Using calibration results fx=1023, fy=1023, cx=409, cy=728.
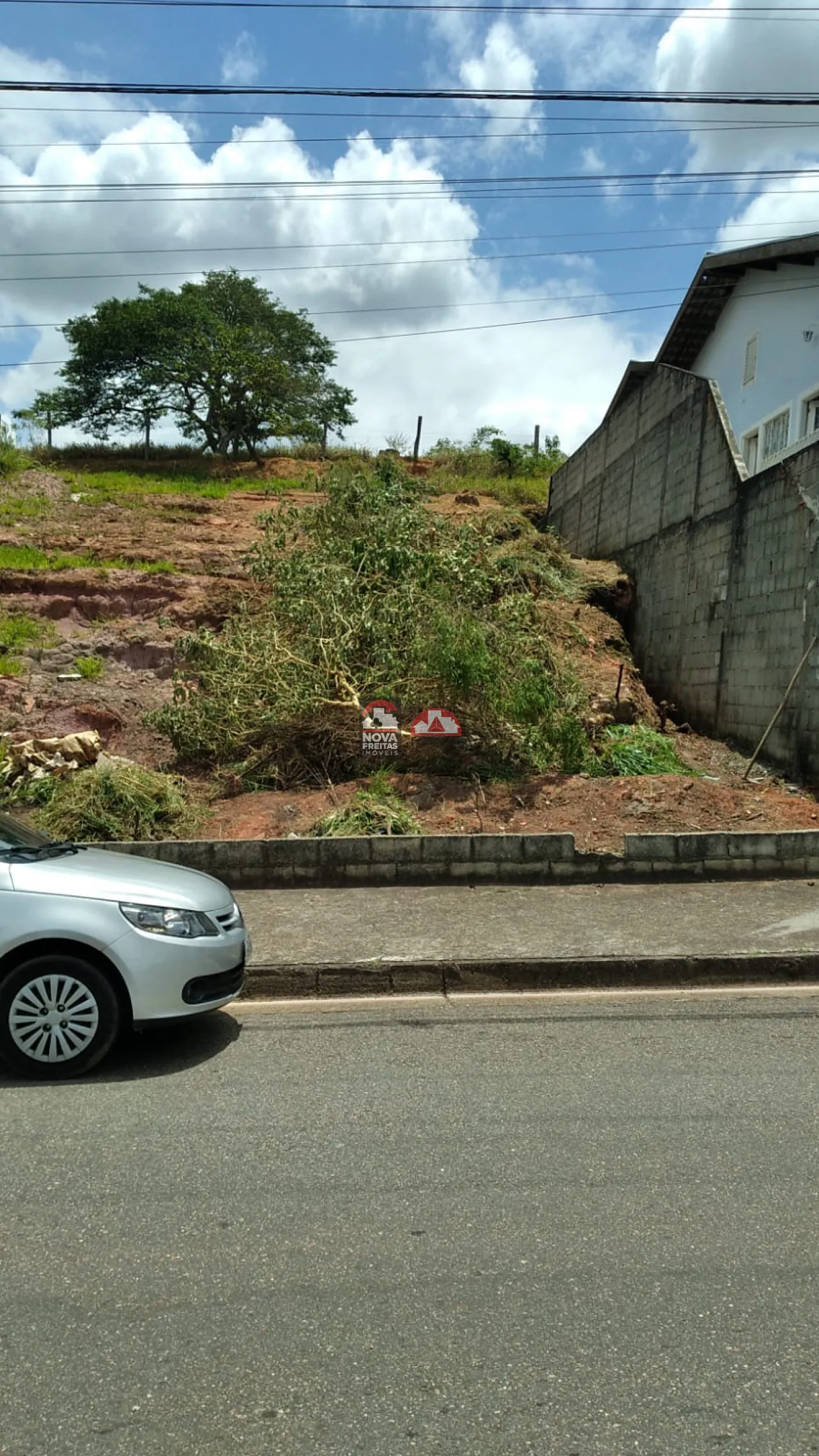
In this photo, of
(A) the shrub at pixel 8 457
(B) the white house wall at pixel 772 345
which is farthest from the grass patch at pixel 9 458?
(B) the white house wall at pixel 772 345

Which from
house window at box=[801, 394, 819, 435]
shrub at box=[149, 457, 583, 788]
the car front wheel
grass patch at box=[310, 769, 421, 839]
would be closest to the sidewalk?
grass patch at box=[310, 769, 421, 839]

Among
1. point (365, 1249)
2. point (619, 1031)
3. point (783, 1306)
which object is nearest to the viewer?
point (783, 1306)

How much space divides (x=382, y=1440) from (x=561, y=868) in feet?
21.7

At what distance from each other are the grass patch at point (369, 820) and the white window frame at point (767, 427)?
34.9 ft

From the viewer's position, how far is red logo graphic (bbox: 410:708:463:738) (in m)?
10.5

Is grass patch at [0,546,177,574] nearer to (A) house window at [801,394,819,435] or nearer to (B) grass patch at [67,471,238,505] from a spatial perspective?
(B) grass patch at [67,471,238,505]

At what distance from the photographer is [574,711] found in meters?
11.3

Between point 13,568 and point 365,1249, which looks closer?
point 365,1249

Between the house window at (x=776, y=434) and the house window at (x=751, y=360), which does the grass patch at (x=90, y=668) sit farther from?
the house window at (x=751, y=360)

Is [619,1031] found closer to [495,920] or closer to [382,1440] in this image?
[495,920]

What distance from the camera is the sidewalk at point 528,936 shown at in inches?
266

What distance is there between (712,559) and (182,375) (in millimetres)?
26444

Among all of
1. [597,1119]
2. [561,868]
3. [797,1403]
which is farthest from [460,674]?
[797,1403]

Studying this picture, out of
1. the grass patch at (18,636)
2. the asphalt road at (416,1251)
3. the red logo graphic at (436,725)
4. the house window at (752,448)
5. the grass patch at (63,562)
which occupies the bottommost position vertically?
the asphalt road at (416,1251)
